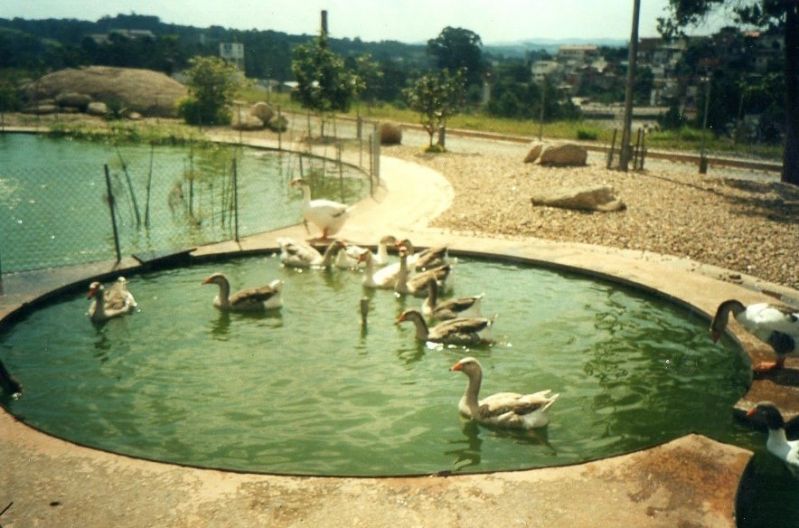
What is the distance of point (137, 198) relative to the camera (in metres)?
21.9

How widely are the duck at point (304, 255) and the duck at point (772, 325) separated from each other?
7.27 m

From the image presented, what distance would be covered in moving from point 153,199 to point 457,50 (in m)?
53.8

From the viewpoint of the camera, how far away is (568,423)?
356 inches

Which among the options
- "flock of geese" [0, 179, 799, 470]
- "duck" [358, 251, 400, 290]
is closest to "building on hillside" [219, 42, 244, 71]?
"flock of geese" [0, 179, 799, 470]

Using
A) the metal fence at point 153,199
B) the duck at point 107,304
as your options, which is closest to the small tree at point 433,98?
the metal fence at point 153,199

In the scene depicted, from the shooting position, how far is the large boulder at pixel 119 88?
4747cm

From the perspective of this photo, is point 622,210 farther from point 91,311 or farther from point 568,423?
point 91,311

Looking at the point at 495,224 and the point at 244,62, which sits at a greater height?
the point at 244,62

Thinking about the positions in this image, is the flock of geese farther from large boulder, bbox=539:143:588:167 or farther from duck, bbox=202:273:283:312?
large boulder, bbox=539:143:588:167

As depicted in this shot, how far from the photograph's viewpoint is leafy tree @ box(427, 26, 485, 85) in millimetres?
70938

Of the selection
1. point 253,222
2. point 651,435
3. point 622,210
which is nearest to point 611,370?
point 651,435

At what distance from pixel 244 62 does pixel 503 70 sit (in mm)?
29398

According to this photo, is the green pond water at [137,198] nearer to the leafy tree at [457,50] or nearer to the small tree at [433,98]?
the small tree at [433,98]

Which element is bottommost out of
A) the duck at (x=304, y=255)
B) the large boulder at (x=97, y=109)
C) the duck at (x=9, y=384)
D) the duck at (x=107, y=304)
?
the duck at (x=9, y=384)
